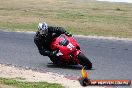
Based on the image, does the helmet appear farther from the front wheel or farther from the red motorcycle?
the front wheel

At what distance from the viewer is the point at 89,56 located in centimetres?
1795

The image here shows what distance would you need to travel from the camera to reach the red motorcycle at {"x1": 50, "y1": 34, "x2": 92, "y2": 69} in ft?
49.0

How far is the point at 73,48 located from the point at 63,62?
62 centimetres

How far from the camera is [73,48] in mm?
15086

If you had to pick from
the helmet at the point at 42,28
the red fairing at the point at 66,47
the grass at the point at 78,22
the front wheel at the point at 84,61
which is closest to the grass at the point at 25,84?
the front wheel at the point at 84,61

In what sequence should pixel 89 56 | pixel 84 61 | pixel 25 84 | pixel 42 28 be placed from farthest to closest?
pixel 89 56 < pixel 42 28 < pixel 84 61 < pixel 25 84

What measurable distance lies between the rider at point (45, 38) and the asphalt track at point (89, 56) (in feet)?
1.44

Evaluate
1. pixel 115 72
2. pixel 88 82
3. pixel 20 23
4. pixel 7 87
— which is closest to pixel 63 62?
pixel 115 72

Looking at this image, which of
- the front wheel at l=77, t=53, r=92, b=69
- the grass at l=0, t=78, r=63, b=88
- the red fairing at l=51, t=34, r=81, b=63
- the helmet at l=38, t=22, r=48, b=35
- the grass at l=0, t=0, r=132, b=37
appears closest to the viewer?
the grass at l=0, t=78, r=63, b=88

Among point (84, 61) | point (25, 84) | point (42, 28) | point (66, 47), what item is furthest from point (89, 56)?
point (25, 84)

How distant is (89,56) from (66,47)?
113 inches

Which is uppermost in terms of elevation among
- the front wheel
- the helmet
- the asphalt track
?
the helmet

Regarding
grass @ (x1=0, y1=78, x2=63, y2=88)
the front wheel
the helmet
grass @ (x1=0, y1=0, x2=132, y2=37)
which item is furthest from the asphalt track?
grass @ (x1=0, y1=0, x2=132, y2=37)

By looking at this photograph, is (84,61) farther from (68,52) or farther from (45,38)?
(45,38)
